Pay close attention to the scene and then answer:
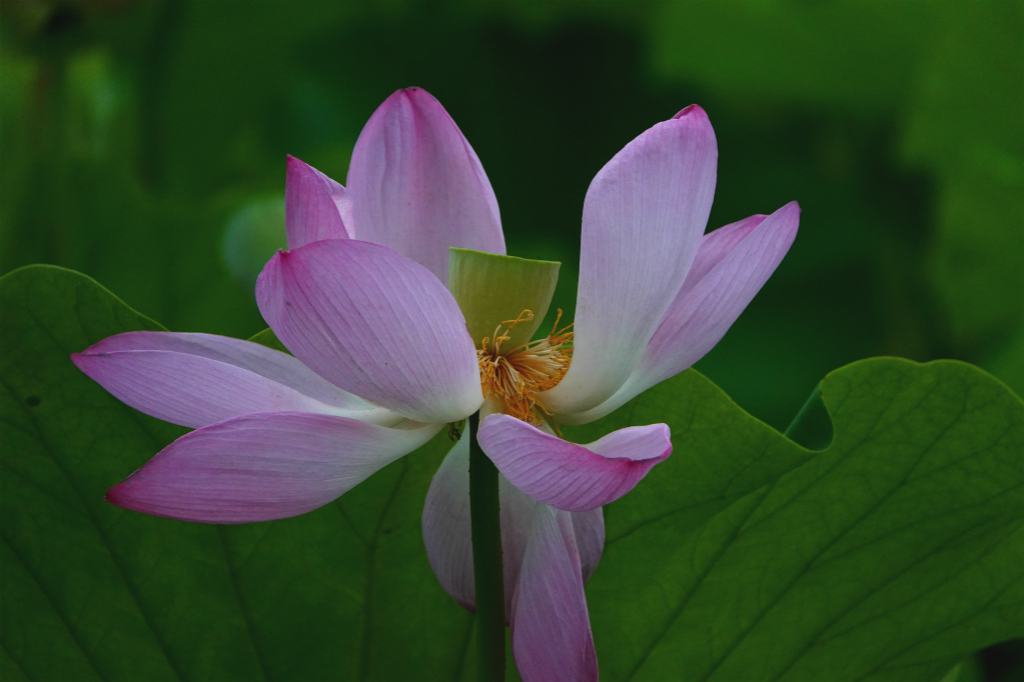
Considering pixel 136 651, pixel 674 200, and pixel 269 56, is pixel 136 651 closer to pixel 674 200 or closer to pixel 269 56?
pixel 674 200

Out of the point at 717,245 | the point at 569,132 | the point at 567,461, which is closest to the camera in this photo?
the point at 567,461

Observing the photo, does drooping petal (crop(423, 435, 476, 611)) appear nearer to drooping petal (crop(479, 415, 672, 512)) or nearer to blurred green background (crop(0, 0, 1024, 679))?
drooping petal (crop(479, 415, 672, 512))

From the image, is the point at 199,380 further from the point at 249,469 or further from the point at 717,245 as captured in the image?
the point at 717,245

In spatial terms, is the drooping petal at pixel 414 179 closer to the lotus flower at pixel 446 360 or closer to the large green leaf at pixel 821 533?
the lotus flower at pixel 446 360

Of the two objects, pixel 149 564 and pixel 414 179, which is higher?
pixel 414 179

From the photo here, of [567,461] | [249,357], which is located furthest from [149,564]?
[567,461]

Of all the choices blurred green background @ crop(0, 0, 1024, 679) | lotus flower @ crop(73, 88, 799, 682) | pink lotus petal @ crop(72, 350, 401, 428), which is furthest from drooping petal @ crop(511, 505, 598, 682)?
blurred green background @ crop(0, 0, 1024, 679)

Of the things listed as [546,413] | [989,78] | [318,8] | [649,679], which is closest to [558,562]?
[546,413]
